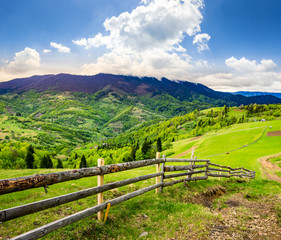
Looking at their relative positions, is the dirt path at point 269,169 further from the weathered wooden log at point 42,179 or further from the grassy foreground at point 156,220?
the weathered wooden log at point 42,179

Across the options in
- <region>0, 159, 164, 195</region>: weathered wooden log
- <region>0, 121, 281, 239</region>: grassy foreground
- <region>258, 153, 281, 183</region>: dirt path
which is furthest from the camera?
<region>258, 153, 281, 183</region>: dirt path

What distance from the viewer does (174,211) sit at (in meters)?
8.09

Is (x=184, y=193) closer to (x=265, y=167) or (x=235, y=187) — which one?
(x=235, y=187)

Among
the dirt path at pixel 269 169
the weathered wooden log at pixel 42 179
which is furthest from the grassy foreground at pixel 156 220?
the dirt path at pixel 269 169

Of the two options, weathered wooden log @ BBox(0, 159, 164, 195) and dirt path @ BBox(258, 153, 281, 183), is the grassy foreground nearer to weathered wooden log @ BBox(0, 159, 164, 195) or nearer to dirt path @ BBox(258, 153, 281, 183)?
→ weathered wooden log @ BBox(0, 159, 164, 195)

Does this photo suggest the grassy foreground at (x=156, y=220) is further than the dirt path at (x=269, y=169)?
No

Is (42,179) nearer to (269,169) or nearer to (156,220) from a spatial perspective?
(156,220)

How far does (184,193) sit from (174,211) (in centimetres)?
345

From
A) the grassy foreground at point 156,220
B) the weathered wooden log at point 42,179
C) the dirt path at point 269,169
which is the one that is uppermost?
the weathered wooden log at point 42,179

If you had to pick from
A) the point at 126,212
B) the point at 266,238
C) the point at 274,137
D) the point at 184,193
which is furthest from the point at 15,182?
the point at 274,137

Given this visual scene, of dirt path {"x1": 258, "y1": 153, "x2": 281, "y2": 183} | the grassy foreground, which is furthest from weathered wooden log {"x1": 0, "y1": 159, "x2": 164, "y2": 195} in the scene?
dirt path {"x1": 258, "y1": 153, "x2": 281, "y2": 183}

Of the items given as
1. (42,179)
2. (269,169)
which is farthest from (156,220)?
(269,169)

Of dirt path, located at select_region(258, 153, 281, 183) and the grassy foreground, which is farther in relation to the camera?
dirt path, located at select_region(258, 153, 281, 183)

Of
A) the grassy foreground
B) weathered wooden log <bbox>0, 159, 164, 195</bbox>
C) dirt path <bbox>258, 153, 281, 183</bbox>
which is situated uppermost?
weathered wooden log <bbox>0, 159, 164, 195</bbox>
